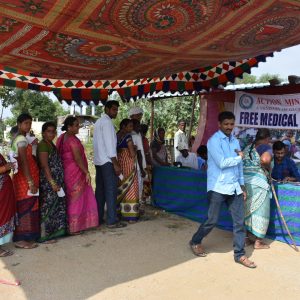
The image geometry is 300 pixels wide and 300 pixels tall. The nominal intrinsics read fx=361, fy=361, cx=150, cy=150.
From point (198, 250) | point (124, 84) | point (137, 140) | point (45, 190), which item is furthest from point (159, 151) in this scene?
point (198, 250)

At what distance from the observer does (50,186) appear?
14.0ft

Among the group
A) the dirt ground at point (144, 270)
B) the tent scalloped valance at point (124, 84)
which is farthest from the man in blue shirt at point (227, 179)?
the tent scalloped valance at point (124, 84)

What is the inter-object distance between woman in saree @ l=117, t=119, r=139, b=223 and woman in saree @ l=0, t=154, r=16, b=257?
1629 millimetres

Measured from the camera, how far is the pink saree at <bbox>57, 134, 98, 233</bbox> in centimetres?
444

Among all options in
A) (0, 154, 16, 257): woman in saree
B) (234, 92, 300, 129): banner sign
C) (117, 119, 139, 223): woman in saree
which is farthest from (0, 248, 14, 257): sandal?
(234, 92, 300, 129): banner sign

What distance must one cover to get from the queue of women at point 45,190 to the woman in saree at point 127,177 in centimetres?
52

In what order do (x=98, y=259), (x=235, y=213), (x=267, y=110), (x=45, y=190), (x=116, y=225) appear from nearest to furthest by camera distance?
(x=235, y=213) → (x=98, y=259) → (x=45, y=190) → (x=116, y=225) → (x=267, y=110)

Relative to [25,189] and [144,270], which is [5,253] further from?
[144,270]

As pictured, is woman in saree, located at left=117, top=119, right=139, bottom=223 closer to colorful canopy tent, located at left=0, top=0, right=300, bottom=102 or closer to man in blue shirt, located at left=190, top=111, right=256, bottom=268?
colorful canopy tent, located at left=0, top=0, right=300, bottom=102

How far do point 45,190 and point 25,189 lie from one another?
0.26 meters

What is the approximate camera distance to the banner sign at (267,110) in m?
5.33

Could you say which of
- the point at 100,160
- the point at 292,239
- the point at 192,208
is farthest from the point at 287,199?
the point at 100,160

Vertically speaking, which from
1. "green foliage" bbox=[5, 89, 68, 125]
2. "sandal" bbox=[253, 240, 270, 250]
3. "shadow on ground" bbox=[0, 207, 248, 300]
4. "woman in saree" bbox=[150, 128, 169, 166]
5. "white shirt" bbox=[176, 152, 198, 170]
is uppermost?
"green foliage" bbox=[5, 89, 68, 125]

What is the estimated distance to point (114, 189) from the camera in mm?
4883
